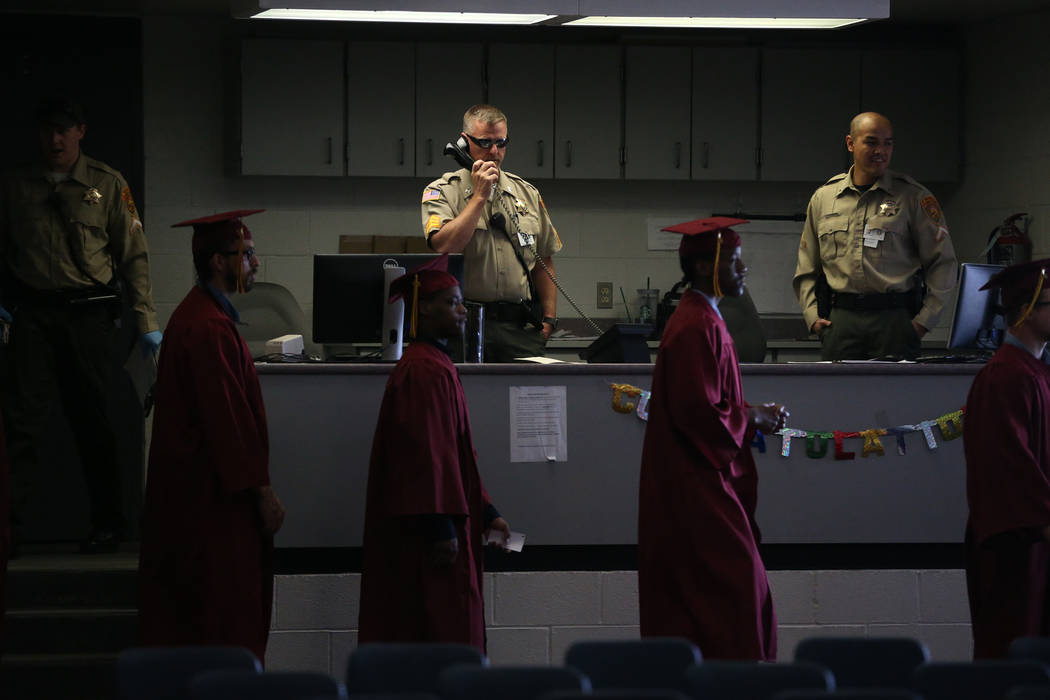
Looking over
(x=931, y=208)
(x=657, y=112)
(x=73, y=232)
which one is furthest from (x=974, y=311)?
(x=73, y=232)

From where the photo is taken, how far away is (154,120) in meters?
6.95

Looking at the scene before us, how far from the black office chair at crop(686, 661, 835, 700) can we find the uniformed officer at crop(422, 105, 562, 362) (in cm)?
270

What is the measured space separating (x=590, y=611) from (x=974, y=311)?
1680 mm

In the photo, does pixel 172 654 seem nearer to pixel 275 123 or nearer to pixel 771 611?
pixel 771 611

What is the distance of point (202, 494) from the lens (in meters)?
3.77

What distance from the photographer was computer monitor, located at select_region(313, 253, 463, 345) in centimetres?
476

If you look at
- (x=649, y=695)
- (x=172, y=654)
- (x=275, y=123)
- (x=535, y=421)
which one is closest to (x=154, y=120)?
(x=275, y=123)

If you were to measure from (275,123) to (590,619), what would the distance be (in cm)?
335

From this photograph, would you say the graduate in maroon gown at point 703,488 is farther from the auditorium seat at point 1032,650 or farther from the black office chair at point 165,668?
the black office chair at point 165,668

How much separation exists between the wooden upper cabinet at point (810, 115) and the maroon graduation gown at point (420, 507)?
12.3ft

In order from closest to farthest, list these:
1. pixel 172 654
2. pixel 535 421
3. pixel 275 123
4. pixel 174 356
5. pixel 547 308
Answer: pixel 172 654
pixel 174 356
pixel 535 421
pixel 547 308
pixel 275 123

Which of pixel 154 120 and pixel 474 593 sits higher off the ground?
pixel 154 120

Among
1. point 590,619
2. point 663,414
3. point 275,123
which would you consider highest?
point 275,123

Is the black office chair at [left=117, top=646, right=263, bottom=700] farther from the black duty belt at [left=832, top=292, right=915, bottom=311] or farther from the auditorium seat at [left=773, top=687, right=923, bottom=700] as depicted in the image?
the black duty belt at [left=832, top=292, right=915, bottom=311]
